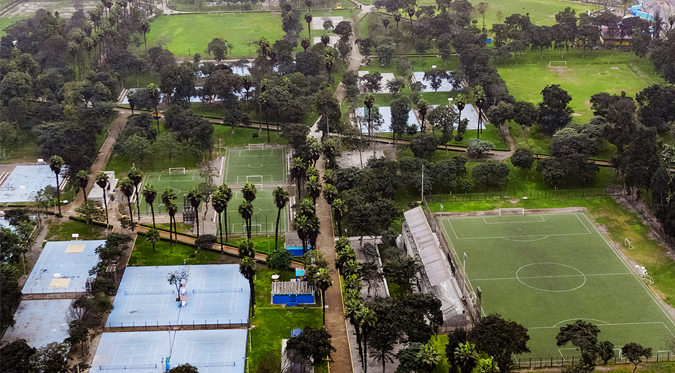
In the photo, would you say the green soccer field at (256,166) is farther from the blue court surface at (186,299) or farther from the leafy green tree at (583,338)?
the leafy green tree at (583,338)

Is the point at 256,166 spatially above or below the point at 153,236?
above

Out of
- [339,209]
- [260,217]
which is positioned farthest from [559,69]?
[339,209]

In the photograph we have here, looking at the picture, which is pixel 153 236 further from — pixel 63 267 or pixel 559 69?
pixel 559 69

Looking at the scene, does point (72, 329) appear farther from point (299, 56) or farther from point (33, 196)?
point (299, 56)

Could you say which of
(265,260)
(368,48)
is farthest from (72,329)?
(368,48)

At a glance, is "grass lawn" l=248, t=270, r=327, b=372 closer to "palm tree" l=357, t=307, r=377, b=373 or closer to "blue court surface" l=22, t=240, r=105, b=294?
"palm tree" l=357, t=307, r=377, b=373

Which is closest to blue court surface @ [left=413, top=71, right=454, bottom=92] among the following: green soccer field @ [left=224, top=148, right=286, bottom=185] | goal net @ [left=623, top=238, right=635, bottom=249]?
green soccer field @ [left=224, top=148, right=286, bottom=185]
